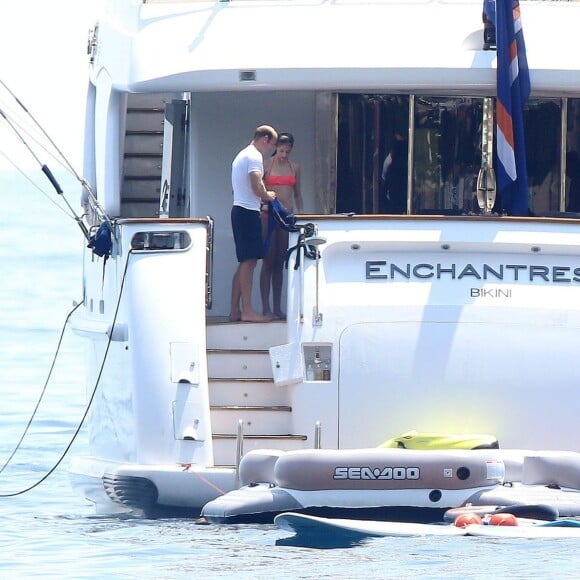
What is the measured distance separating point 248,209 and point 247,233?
0.52 ft

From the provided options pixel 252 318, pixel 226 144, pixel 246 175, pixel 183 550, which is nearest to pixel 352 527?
pixel 183 550

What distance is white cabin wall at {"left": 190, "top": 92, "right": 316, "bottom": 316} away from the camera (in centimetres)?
1393

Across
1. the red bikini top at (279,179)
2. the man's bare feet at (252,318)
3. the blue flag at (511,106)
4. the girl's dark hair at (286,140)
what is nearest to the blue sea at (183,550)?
the man's bare feet at (252,318)

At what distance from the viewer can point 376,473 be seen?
34.1 ft

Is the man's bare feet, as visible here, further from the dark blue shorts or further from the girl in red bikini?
the girl in red bikini

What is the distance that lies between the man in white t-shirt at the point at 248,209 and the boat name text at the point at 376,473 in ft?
7.42

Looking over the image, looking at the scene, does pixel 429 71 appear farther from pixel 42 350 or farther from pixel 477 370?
pixel 42 350

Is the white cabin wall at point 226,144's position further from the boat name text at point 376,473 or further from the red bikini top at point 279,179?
the boat name text at point 376,473

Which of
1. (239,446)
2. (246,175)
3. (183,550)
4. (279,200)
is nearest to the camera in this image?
(183,550)

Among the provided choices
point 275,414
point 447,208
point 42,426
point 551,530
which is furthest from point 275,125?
point 42,426

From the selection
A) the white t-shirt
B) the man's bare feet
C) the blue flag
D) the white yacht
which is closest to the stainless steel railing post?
the white yacht

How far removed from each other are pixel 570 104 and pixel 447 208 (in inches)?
42.9

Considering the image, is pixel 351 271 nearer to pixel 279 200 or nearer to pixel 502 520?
pixel 279 200

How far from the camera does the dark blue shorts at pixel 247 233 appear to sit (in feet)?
41.2
